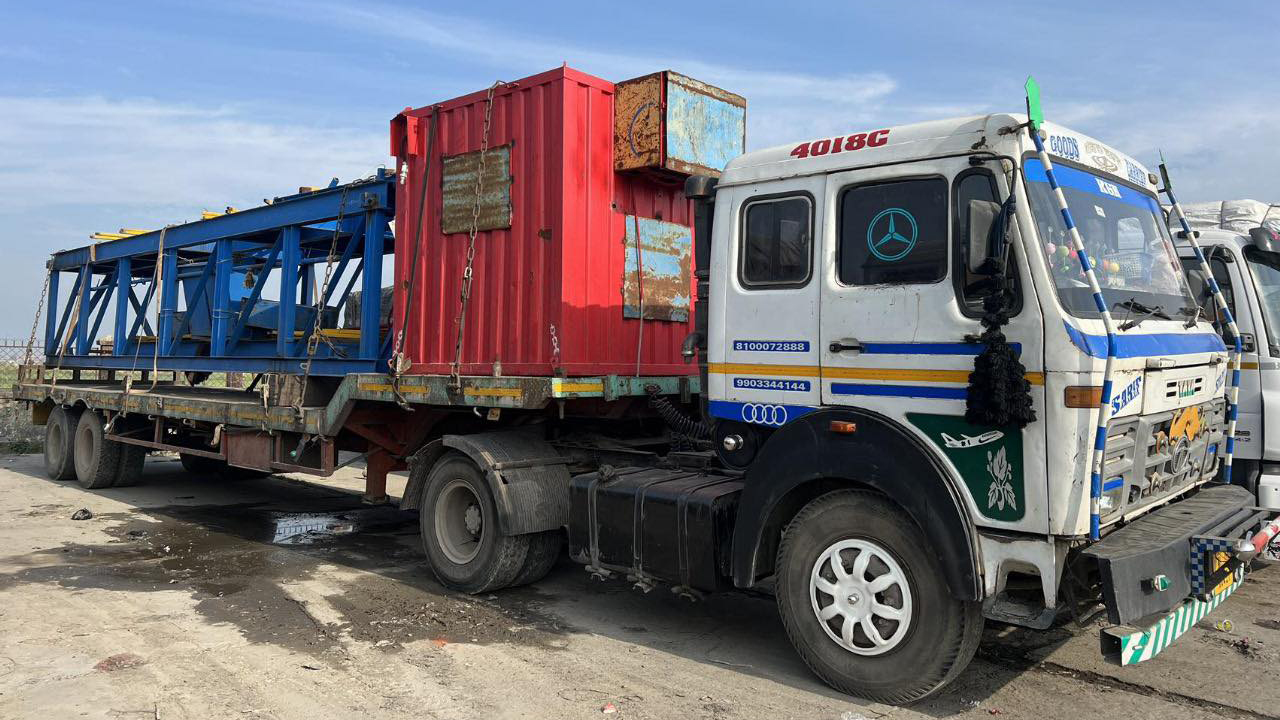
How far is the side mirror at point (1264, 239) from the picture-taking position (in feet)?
20.2

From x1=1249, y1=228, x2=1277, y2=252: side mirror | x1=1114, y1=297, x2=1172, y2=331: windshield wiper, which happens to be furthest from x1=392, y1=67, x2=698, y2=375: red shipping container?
x1=1249, y1=228, x2=1277, y2=252: side mirror

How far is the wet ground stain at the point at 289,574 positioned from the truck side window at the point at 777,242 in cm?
251

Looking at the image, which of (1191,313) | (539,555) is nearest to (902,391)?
(1191,313)

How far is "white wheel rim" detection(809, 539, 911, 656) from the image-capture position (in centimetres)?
420

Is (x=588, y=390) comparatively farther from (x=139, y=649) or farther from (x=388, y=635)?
(x=139, y=649)

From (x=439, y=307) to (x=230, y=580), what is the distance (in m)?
2.64

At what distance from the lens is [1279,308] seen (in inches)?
254

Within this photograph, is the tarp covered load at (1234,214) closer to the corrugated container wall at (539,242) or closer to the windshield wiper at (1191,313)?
the windshield wiper at (1191,313)

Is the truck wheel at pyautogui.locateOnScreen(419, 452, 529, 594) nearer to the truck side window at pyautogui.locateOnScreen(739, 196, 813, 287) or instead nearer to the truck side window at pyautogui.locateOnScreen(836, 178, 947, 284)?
the truck side window at pyautogui.locateOnScreen(739, 196, 813, 287)

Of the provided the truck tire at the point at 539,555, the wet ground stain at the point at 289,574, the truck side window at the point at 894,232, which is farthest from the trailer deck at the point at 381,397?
the truck side window at the point at 894,232

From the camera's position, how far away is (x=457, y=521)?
21.9ft

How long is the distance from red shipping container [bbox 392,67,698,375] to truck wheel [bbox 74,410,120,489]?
275 inches

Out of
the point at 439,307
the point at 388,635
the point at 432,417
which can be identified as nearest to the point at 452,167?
the point at 439,307

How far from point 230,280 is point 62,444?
452 cm
